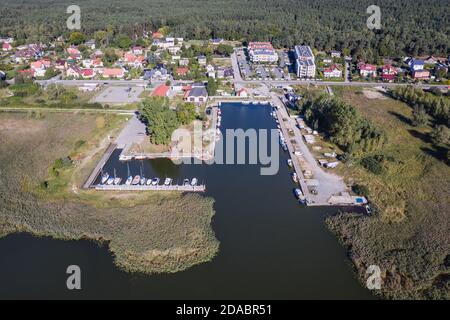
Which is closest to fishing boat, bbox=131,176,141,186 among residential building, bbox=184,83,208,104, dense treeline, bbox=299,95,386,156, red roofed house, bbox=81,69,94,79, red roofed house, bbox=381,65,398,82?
residential building, bbox=184,83,208,104

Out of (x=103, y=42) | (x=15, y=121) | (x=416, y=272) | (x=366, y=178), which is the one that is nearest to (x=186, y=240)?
(x=416, y=272)

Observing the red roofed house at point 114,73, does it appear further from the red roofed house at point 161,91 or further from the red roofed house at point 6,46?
the red roofed house at point 6,46

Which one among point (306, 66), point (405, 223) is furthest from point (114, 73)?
point (405, 223)

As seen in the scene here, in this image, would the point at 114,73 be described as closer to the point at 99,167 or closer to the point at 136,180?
the point at 99,167

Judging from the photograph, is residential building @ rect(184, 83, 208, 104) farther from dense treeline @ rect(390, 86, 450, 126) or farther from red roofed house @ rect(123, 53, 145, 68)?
dense treeline @ rect(390, 86, 450, 126)
